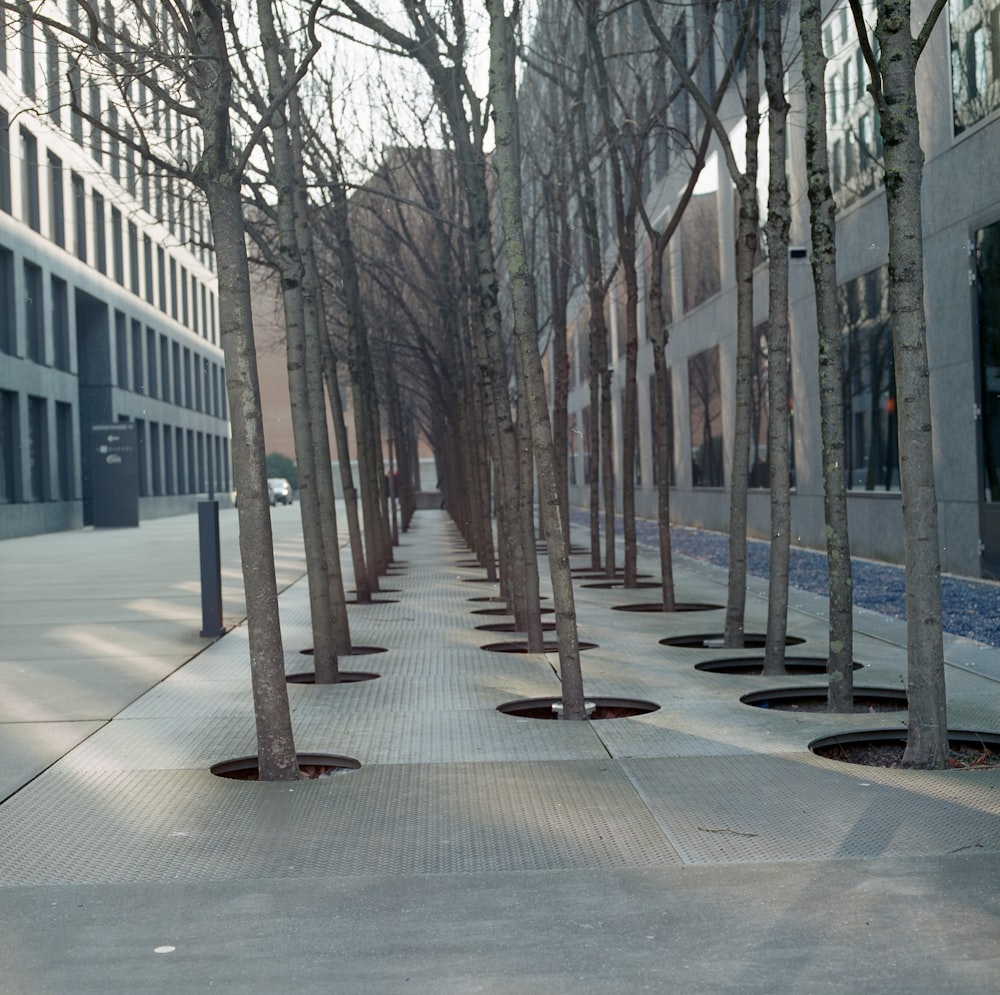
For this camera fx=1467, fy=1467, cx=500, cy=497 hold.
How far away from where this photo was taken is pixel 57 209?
1767 inches

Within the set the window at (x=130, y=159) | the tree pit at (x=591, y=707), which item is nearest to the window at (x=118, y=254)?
the window at (x=130, y=159)

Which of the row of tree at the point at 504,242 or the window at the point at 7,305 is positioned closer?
the row of tree at the point at 504,242

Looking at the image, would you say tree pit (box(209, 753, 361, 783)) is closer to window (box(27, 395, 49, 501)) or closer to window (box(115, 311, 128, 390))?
window (box(27, 395, 49, 501))

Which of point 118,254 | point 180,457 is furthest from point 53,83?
point 180,457

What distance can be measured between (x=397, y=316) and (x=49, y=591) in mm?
13109

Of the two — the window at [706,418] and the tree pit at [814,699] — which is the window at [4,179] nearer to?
the window at [706,418]

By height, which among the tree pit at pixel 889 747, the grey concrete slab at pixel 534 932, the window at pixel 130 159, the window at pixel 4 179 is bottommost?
the tree pit at pixel 889 747

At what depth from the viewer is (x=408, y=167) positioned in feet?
60.6

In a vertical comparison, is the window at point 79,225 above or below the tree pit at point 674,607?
above

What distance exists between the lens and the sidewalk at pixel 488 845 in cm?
405

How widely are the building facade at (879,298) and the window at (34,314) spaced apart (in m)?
20.4

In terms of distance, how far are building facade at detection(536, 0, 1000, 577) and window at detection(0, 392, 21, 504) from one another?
766 inches

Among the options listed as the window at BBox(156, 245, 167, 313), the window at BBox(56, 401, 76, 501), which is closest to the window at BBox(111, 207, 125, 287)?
the window at BBox(156, 245, 167, 313)

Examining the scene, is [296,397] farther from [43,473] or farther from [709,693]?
[43,473]
